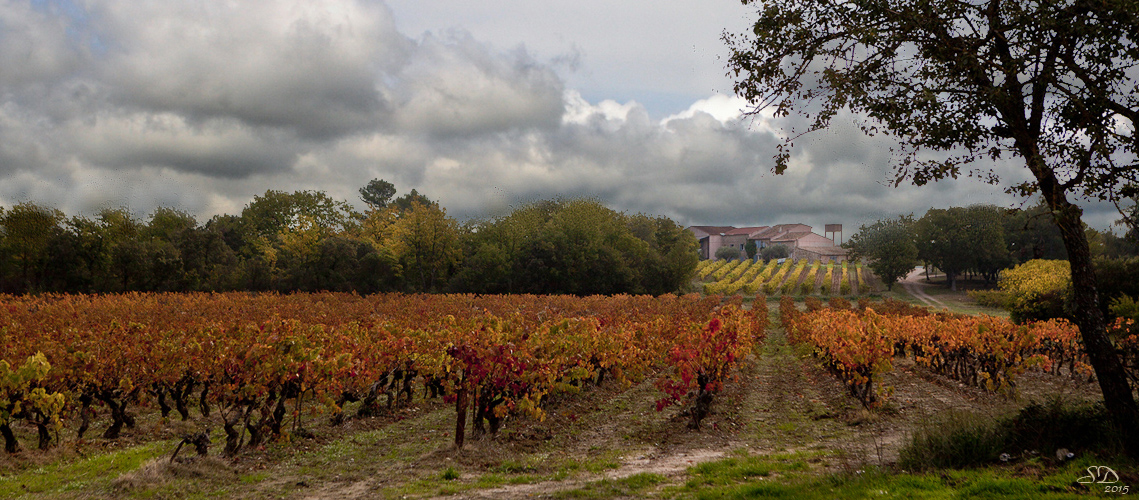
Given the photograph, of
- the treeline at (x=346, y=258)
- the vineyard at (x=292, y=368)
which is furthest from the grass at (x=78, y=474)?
the treeline at (x=346, y=258)

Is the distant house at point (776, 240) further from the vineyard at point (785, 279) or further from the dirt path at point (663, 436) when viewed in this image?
the dirt path at point (663, 436)

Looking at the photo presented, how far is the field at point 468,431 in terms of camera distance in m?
7.18

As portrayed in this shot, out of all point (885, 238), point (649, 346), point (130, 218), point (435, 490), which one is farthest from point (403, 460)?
point (885, 238)

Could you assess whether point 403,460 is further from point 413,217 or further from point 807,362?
point 413,217

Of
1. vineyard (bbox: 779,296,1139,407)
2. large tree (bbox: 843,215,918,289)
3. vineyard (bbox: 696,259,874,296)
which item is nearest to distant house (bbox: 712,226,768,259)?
vineyard (bbox: 696,259,874,296)

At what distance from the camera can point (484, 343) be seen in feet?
29.5

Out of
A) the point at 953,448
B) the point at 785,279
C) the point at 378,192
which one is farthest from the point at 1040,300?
the point at 378,192

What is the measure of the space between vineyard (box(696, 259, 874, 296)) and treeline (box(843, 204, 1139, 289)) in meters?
4.80

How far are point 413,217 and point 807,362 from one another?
35.9m

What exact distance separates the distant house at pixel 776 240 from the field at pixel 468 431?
101843 mm

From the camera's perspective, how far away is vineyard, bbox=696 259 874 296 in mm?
64938

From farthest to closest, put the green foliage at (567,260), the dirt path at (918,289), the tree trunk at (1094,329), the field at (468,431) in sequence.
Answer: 1. the dirt path at (918,289)
2. the green foliage at (567,260)
3. the field at (468,431)
4. the tree trunk at (1094,329)

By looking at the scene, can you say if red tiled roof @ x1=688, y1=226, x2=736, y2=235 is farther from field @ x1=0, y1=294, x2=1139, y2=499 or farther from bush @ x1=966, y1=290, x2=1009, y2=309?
field @ x1=0, y1=294, x2=1139, y2=499

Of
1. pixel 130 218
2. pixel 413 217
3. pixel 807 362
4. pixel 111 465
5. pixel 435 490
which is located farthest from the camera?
pixel 130 218
